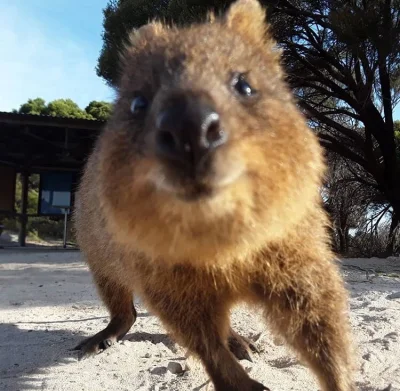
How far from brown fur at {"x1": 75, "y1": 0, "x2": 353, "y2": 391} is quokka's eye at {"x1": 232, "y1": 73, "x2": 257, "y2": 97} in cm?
5

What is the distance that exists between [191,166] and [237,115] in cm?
35

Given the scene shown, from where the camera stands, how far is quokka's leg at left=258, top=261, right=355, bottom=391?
7.32ft

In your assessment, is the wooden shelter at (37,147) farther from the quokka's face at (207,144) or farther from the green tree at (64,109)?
the quokka's face at (207,144)

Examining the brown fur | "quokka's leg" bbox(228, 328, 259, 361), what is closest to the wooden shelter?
"quokka's leg" bbox(228, 328, 259, 361)

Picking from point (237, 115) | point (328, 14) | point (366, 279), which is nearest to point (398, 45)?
point (328, 14)

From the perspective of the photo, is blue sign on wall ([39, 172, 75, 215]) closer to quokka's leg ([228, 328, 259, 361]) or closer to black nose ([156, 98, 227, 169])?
quokka's leg ([228, 328, 259, 361])

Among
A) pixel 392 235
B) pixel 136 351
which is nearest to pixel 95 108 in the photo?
pixel 392 235

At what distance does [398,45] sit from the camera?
9055mm

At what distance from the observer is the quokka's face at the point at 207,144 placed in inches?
57.1

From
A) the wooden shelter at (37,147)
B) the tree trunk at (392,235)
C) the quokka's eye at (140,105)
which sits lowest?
the tree trunk at (392,235)

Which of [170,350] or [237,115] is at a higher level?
[237,115]

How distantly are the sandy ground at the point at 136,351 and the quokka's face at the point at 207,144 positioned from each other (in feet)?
4.23

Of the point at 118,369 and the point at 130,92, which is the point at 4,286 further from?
the point at 130,92

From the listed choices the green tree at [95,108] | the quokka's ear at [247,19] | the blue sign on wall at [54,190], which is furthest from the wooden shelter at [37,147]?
the quokka's ear at [247,19]
